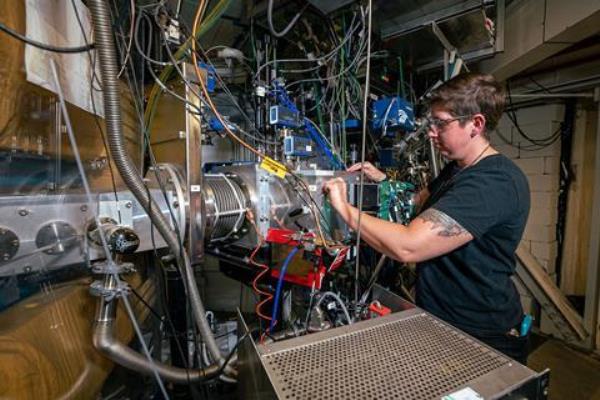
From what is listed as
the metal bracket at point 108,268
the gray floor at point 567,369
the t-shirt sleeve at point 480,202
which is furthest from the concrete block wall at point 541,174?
the metal bracket at point 108,268

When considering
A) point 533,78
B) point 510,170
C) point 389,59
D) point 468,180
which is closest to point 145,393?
point 468,180

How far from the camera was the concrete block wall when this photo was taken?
286 cm

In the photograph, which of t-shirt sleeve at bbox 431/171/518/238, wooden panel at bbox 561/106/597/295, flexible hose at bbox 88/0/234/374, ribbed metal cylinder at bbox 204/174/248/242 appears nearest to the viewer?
flexible hose at bbox 88/0/234/374

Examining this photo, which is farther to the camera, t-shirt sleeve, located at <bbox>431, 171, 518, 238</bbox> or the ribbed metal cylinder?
the ribbed metal cylinder

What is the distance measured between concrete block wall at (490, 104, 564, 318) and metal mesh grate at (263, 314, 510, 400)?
313 centimetres

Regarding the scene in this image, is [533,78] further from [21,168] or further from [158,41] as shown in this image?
[21,168]

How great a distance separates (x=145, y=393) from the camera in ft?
4.38

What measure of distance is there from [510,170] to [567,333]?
2.76 meters

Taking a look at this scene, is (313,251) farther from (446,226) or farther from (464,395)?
(464,395)

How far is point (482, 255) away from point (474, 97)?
58cm

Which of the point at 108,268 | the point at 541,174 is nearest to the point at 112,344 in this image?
the point at 108,268

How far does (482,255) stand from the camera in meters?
0.99

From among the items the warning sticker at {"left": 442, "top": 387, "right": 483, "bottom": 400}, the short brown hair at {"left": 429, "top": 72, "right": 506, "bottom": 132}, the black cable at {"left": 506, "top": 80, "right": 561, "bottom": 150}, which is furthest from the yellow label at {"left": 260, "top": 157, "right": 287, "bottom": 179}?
the black cable at {"left": 506, "top": 80, "right": 561, "bottom": 150}

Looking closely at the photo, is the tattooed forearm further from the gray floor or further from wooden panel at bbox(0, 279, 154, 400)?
the gray floor
